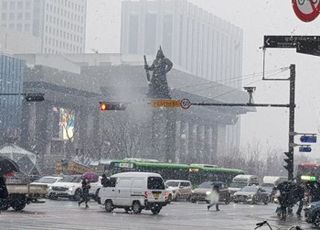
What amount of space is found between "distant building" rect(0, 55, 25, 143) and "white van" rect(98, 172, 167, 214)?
70.6 meters

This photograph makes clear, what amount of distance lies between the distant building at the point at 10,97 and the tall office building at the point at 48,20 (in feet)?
240

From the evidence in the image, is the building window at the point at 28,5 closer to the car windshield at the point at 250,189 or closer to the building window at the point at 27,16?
the building window at the point at 27,16

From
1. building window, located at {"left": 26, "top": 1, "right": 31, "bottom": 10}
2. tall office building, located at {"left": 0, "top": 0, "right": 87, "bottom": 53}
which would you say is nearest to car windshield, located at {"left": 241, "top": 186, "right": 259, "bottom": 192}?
tall office building, located at {"left": 0, "top": 0, "right": 87, "bottom": 53}

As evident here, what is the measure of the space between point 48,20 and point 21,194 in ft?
524

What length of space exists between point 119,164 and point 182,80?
95957 mm

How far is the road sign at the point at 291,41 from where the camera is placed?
1444 centimetres

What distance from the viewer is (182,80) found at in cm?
15012

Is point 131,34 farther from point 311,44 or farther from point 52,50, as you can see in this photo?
point 311,44

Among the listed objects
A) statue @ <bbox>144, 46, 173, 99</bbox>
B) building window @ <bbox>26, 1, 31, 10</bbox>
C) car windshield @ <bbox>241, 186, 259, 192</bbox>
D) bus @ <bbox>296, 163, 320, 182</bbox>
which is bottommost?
car windshield @ <bbox>241, 186, 259, 192</bbox>

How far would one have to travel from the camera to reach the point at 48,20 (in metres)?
186

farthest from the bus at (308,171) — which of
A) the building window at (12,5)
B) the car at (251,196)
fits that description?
the building window at (12,5)

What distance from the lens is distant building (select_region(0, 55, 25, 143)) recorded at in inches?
4092

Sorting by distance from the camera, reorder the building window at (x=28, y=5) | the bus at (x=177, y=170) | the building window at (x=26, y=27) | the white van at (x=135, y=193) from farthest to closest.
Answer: the building window at (x=28, y=5), the building window at (x=26, y=27), the bus at (x=177, y=170), the white van at (x=135, y=193)

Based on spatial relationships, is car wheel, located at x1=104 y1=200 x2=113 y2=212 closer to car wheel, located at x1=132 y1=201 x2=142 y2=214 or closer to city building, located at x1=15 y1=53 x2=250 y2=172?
car wheel, located at x1=132 y1=201 x2=142 y2=214
